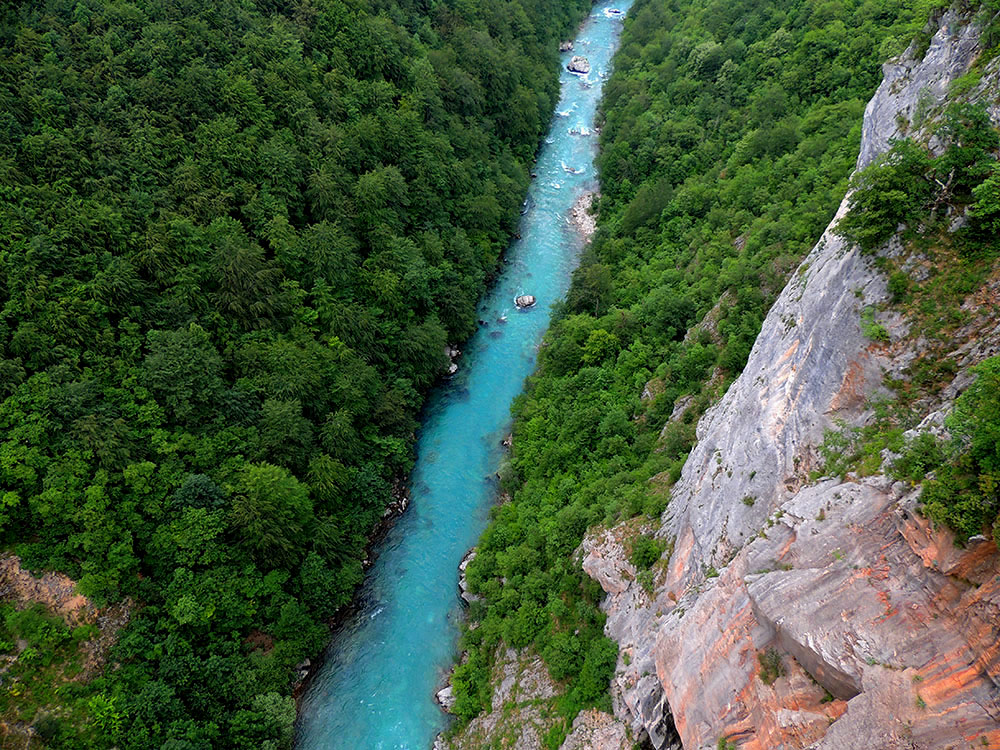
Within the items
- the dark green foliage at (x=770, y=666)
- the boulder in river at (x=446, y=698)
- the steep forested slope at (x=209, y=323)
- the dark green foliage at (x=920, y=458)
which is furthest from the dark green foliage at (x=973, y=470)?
the steep forested slope at (x=209, y=323)

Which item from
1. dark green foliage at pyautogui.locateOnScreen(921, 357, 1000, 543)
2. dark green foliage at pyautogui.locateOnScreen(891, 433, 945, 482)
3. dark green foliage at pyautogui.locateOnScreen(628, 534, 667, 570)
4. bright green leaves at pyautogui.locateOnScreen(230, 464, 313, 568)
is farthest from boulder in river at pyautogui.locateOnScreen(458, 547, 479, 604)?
dark green foliage at pyautogui.locateOnScreen(921, 357, 1000, 543)

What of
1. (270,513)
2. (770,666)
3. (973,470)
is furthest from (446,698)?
(973,470)

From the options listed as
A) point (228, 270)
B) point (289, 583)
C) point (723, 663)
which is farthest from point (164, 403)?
point (723, 663)

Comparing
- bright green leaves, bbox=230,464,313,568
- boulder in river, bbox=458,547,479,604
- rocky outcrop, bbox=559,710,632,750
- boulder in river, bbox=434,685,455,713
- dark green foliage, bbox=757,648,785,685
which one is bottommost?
boulder in river, bbox=434,685,455,713

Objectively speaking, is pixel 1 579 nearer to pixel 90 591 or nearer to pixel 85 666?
pixel 90 591

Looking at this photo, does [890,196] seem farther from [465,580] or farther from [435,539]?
[435,539]

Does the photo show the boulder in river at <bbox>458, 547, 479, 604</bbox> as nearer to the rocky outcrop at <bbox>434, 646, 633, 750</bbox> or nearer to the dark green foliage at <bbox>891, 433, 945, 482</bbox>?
the rocky outcrop at <bbox>434, 646, 633, 750</bbox>
